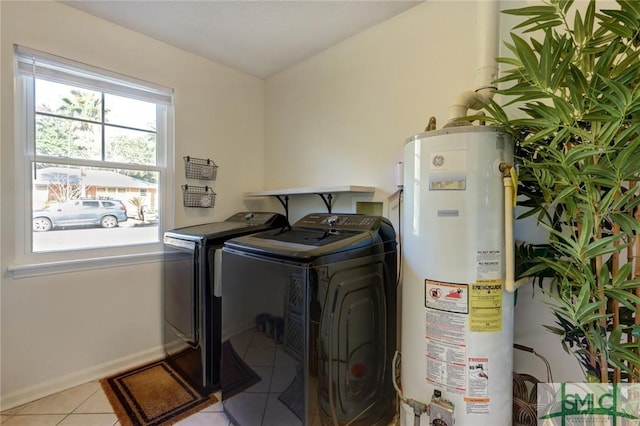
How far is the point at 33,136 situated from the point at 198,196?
1.09 metres

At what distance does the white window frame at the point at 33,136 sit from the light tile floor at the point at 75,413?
79 cm

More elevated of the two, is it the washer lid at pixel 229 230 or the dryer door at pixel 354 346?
the washer lid at pixel 229 230

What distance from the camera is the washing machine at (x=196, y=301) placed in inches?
73.9

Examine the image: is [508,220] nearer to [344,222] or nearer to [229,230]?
[344,222]

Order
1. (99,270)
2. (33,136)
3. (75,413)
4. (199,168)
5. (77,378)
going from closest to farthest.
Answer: (75,413), (33,136), (77,378), (99,270), (199,168)

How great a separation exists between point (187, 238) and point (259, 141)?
1.42 m

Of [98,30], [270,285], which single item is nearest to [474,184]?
[270,285]

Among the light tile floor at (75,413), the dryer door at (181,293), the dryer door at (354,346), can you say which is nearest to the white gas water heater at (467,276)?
the dryer door at (354,346)

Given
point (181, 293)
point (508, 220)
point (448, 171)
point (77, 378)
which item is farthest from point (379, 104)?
point (77, 378)

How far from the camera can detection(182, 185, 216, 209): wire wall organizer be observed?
251 cm

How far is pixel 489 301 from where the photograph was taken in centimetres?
113

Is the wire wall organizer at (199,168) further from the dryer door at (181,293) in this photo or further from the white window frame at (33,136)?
the dryer door at (181,293)

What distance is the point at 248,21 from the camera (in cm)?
204

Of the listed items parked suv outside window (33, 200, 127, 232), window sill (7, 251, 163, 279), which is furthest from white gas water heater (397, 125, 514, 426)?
parked suv outside window (33, 200, 127, 232)
